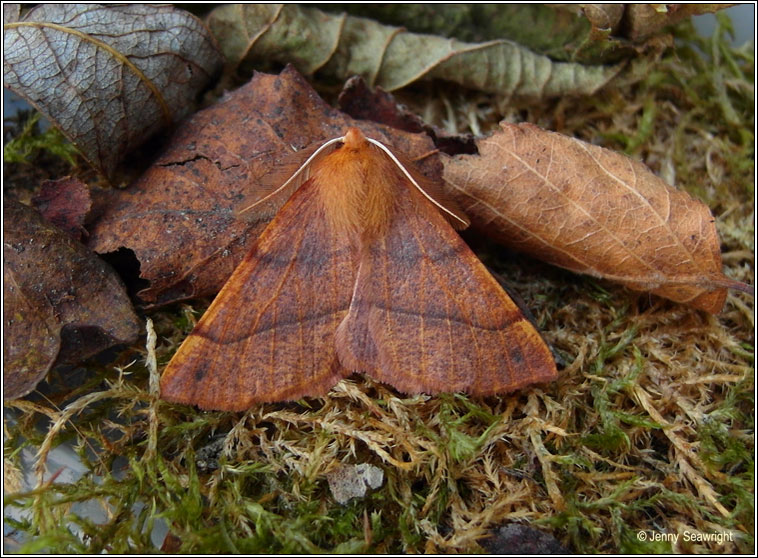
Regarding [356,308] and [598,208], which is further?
[598,208]

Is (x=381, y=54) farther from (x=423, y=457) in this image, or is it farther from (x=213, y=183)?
(x=423, y=457)

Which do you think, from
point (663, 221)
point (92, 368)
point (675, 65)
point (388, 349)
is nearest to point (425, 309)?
point (388, 349)

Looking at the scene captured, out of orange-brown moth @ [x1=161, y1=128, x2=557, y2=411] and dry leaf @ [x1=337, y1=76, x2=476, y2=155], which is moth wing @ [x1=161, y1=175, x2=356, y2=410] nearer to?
orange-brown moth @ [x1=161, y1=128, x2=557, y2=411]

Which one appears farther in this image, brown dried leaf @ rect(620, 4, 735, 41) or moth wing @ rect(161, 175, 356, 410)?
brown dried leaf @ rect(620, 4, 735, 41)

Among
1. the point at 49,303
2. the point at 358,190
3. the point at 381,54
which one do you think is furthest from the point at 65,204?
the point at 381,54

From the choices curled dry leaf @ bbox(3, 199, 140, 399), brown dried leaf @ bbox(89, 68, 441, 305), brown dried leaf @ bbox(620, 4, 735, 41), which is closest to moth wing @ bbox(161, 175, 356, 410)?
brown dried leaf @ bbox(89, 68, 441, 305)

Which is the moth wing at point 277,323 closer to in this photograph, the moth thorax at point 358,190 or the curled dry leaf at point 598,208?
the moth thorax at point 358,190
